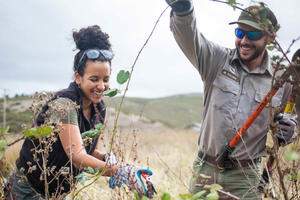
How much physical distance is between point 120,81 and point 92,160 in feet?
2.48

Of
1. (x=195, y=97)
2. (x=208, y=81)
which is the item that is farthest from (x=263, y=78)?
(x=195, y=97)

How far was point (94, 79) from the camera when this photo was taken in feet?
6.63

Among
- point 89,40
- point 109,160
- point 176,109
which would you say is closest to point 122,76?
point 109,160

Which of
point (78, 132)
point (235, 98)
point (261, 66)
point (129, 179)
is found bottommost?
point (129, 179)

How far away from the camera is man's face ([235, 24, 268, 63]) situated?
2.46 meters

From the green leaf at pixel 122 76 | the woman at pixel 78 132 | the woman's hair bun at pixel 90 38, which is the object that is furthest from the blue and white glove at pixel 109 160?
the woman's hair bun at pixel 90 38

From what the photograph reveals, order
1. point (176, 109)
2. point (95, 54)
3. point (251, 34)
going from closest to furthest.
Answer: point (95, 54)
point (251, 34)
point (176, 109)

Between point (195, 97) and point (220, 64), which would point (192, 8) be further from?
point (195, 97)

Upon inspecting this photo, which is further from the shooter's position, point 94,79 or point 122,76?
point 94,79

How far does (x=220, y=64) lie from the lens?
2561 mm

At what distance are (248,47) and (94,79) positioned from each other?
151 cm

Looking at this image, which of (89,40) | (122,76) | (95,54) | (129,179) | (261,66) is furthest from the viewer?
(261,66)

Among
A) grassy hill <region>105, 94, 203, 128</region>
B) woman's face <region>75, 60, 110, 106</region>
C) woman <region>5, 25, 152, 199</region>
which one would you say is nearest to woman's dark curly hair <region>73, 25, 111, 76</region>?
woman <region>5, 25, 152, 199</region>

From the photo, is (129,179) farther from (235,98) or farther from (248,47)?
(248,47)
